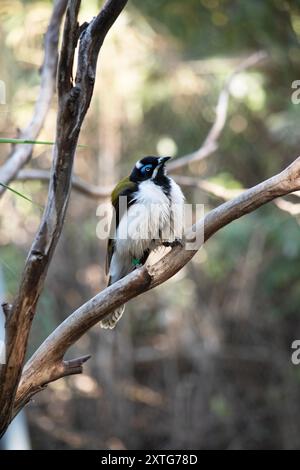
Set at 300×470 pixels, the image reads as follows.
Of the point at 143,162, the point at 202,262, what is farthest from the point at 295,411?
the point at 143,162

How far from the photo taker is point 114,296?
3.17 m

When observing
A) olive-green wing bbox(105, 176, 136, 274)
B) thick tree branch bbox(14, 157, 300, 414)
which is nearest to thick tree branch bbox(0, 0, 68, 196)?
olive-green wing bbox(105, 176, 136, 274)

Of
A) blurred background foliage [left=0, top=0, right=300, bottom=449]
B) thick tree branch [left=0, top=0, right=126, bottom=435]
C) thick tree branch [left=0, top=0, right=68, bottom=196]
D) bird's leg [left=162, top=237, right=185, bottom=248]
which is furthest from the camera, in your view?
blurred background foliage [left=0, top=0, right=300, bottom=449]

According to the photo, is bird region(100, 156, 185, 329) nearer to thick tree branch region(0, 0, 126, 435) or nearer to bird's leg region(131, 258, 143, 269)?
bird's leg region(131, 258, 143, 269)

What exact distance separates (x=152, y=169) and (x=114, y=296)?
1.49 metres

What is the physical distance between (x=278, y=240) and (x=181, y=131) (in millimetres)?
1941

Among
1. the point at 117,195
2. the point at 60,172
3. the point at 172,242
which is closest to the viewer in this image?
the point at 60,172

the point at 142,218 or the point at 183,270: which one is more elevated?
the point at 183,270

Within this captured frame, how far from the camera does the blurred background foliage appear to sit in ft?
27.2

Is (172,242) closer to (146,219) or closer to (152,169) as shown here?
(146,219)

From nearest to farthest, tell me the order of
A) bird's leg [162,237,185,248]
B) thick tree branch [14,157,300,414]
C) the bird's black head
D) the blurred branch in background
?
1. thick tree branch [14,157,300,414]
2. bird's leg [162,237,185,248]
3. the bird's black head
4. the blurred branch in background

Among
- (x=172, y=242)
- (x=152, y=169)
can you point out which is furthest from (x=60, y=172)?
(x=152, y=169)

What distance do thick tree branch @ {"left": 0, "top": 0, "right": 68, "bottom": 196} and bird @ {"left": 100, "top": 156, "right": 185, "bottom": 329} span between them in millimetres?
841
